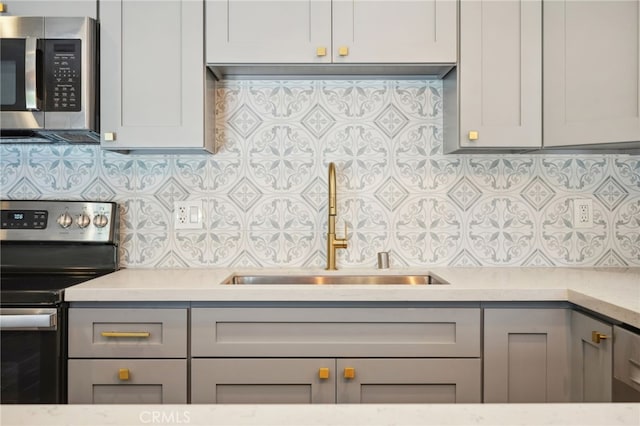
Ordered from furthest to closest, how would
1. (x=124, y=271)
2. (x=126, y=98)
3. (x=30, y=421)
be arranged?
1. (x=124, y=271)
2. (x=126, y=98)
3. (x=30, y=421)

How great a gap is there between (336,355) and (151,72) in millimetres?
1286

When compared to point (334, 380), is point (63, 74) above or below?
above

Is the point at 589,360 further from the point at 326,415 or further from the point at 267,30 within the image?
the point at 267,30

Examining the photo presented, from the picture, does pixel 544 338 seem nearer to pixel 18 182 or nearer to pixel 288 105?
pixel 288 105

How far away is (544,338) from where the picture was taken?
164cm

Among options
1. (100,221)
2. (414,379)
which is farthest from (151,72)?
(414,379)

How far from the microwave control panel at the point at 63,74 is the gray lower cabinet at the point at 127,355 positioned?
31.5 inches

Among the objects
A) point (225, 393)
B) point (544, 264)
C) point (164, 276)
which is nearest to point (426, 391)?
point (225, 393)

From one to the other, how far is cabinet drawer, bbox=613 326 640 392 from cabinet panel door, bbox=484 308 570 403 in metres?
0.26

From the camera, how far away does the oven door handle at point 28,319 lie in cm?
155

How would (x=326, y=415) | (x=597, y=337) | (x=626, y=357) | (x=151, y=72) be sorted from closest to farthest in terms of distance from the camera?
(x=326, y=415) < (x=626, y=357) < (x=597, y=337) < (x=151, y=72)

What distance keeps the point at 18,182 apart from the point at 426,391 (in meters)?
1.97

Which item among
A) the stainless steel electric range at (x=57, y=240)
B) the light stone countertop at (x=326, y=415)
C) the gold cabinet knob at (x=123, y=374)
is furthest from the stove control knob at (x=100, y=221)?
the light stone countertop at (x=326, y=415)

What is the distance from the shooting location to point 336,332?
5.44 feet
